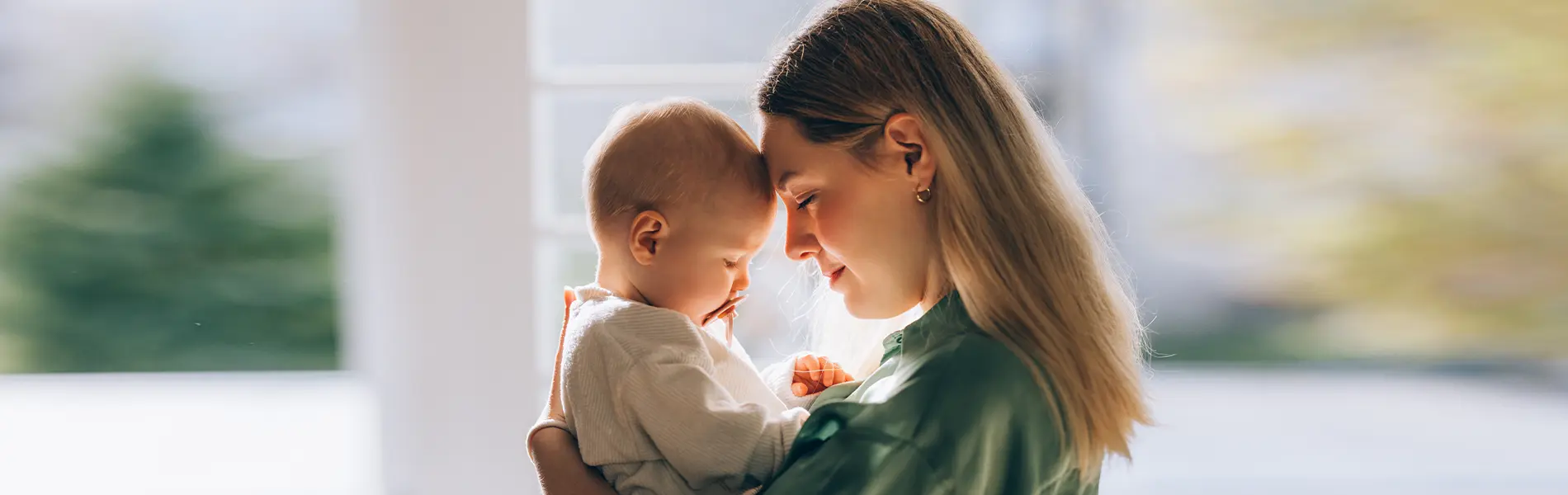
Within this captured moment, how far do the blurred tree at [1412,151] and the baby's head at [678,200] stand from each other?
165 cm

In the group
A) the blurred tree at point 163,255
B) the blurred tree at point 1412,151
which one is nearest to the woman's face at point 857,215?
the blurred tree at point 1412,151

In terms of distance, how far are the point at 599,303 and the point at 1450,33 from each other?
1.97 meters

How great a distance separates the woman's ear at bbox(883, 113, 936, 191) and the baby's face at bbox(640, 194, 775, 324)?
0.15 metres

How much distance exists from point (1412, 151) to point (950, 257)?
69.3 inches

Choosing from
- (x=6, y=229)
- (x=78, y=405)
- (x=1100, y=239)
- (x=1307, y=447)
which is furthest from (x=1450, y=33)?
(x=6, y=229)

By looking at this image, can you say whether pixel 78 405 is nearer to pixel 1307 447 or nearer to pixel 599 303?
pixel 599 303

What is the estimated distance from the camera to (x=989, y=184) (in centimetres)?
92

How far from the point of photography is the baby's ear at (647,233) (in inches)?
39.7

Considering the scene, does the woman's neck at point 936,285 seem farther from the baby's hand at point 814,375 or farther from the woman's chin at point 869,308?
the baby's hand at point 814,375

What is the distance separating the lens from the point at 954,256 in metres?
0.94

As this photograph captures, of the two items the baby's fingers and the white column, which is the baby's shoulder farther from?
the white column

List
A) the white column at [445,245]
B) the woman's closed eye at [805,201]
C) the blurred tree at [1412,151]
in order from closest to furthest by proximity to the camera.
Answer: the woman's closed eye at [805,201] < the white column at [445,245] < the blurred tree at [1412,151]

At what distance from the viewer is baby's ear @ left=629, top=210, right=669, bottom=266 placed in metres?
1.01

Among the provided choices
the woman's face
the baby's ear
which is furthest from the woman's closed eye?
the baby's ear
